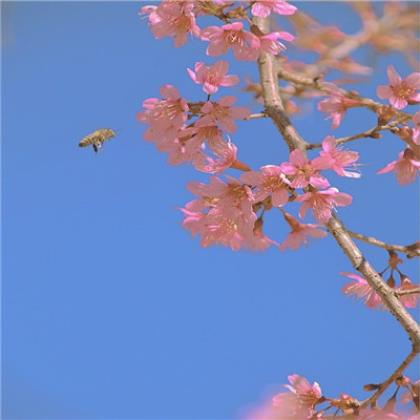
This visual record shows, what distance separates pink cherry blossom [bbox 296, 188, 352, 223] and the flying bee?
1.67 ft

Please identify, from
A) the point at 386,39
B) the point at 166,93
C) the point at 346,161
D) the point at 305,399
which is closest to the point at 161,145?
the point at 166,93

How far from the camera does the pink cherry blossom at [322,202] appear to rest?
3.50 ft

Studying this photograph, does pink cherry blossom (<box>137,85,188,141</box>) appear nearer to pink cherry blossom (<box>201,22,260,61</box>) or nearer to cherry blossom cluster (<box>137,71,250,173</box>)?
cherry blossom cluster (<box>137,71,250,173</box>)

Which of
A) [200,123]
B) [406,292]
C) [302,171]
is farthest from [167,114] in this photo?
[406,292]

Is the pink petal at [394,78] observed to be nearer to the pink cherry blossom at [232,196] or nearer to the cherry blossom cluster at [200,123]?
the cherry blossom cluster at [200,123]

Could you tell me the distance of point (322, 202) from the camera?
1.08 m

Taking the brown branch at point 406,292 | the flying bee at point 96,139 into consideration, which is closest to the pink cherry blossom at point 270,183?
the brown branch at point 406,292

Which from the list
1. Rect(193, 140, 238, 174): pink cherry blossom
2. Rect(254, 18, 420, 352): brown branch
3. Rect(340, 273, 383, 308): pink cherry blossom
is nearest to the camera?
Rect(254, 18, 420, 352): brown branch

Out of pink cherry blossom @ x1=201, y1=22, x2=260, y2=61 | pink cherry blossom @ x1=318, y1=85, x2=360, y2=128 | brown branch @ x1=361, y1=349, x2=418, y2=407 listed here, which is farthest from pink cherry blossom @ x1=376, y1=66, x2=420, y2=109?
brown branch @ x1=361, y1=349, x2=418, y2=407

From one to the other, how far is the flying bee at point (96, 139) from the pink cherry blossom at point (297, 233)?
1.34ft

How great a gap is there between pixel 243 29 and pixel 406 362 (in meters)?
0.62

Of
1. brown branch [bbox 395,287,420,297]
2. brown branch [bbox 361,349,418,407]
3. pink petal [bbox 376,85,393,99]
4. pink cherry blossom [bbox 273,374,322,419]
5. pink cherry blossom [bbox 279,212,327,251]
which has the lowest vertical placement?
brown branch [bbox 361,349,418,407]

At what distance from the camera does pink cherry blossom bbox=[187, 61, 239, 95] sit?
3.92 ft

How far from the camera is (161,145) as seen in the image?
1.29 meters
